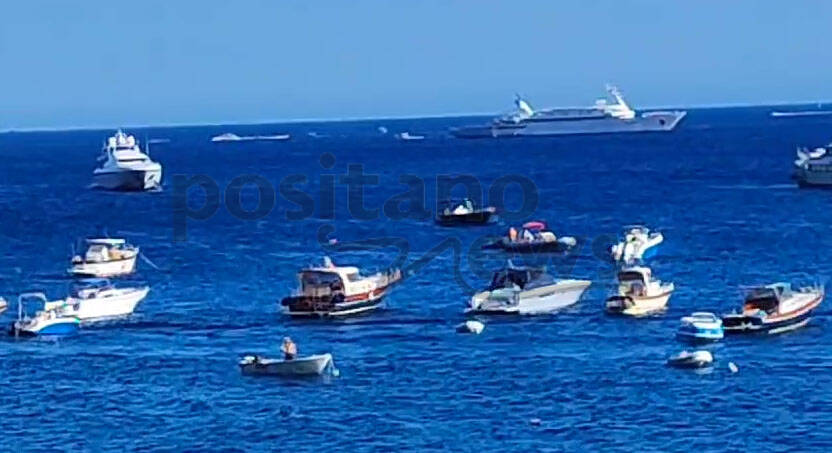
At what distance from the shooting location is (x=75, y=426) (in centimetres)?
5297

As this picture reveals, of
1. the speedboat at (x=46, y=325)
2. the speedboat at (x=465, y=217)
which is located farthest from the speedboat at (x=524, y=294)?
the speedboat at (x=465, y=217)

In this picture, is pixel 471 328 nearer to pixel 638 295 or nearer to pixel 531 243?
pixel 638 295

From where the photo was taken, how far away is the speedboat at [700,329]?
210 ft

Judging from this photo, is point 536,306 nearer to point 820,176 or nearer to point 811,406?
point 811,406

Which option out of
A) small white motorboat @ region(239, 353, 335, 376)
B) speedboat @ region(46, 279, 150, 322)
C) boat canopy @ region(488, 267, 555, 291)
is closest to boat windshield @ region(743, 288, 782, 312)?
boat canopy @ region(488, 267, 555, 291)

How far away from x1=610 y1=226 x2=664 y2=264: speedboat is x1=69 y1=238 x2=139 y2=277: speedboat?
84.6ft

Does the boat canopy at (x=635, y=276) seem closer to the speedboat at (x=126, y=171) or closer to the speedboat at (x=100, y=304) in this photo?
the speedboat at (x=100, y=304)

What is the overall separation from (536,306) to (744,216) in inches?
2221

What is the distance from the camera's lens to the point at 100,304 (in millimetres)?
75125

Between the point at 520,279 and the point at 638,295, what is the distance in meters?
5.58

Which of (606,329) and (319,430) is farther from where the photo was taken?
(606,329)

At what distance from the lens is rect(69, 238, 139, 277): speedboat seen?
312 feet

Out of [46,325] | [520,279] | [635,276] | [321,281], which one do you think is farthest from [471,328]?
[46,325]

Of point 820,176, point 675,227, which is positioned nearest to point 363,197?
point 820,176
